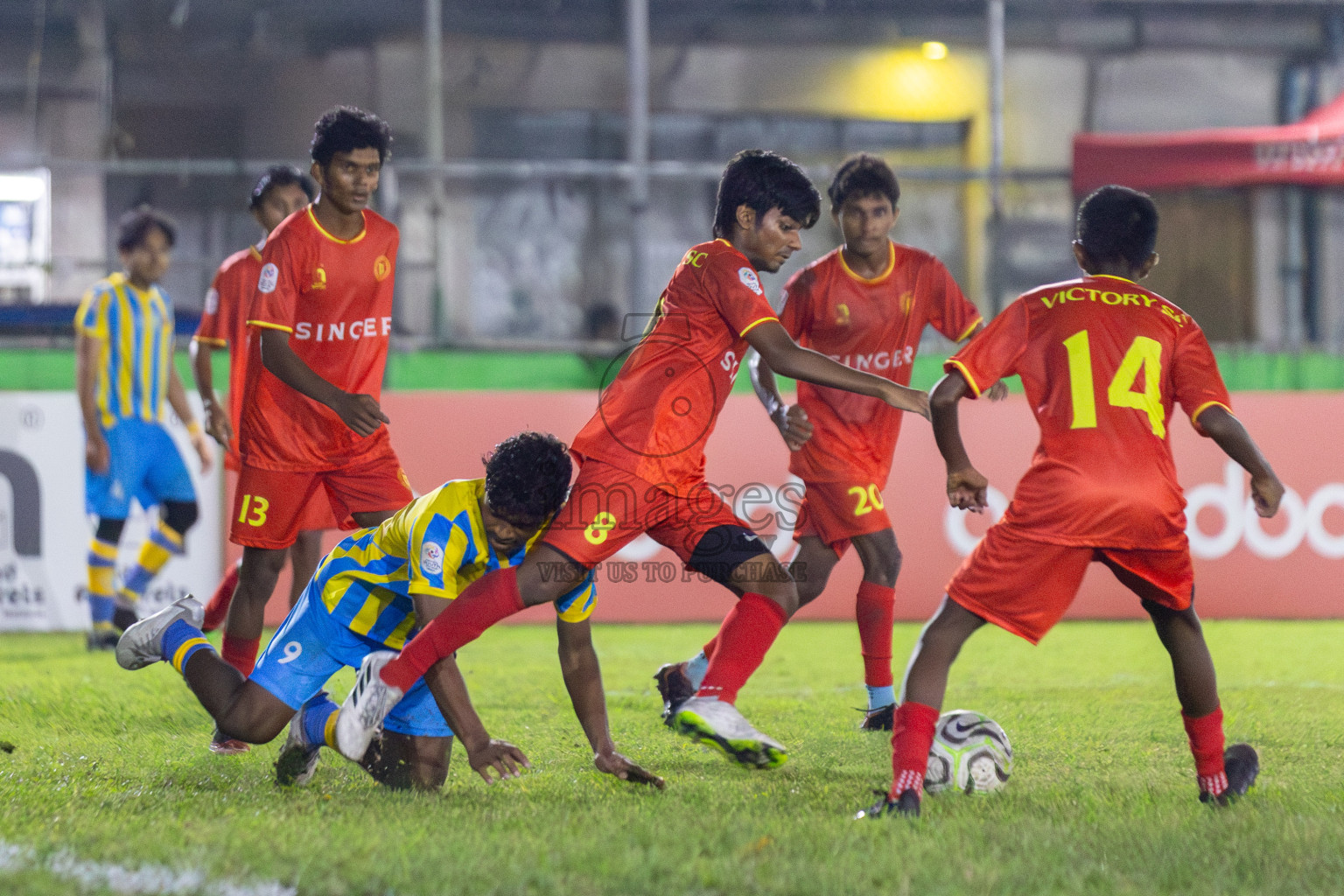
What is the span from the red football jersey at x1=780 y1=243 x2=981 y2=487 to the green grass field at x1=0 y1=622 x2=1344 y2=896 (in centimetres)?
98

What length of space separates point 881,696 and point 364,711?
7.11ft

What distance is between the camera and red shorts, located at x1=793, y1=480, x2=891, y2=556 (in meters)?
4.91

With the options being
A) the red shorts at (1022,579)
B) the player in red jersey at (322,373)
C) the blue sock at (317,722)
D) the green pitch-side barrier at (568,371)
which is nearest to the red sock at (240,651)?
the player in red jersey at (322,373)

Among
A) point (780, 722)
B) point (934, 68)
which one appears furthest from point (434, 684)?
point (934, 68)

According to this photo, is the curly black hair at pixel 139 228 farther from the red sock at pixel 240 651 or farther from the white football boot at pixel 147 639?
the white football boot at pixel 147 639

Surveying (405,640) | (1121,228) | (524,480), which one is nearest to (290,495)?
(405,640)

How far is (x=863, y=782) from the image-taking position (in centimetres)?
383

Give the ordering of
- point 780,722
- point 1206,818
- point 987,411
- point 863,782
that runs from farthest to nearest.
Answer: point 987,411, point 780,722, point 863,782, point 1206,818

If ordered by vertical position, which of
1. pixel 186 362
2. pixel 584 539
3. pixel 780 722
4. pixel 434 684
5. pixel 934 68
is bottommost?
pixel 780 722

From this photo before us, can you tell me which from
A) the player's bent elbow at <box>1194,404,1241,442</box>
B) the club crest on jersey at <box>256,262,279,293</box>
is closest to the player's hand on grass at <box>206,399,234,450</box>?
the club crest on jersey at <box>256,262,279,293</box>

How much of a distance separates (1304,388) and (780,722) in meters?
6.50

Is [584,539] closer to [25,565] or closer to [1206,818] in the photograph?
[1206,818]

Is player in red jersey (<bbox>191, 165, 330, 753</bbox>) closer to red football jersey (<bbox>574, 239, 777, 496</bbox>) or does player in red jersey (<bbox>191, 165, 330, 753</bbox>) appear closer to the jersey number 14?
red football jersey (<bbox>574, 239, 777, 496</bbox>)

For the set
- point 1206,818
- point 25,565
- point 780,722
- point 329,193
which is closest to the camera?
point 1206,818
